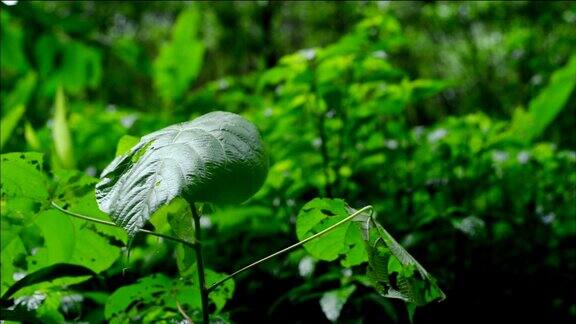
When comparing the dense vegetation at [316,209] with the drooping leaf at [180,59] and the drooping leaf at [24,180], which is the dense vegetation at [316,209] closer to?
the drooping leaf at [24,180]

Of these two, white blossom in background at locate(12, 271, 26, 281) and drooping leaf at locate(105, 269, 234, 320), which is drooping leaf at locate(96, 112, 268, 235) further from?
white blossom in background at locate(12, 271, 26, 281)

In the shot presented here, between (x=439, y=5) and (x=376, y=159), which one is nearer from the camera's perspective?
(x=376, y=159)

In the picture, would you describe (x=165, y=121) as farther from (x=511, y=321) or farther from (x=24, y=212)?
(x=511, y=321)

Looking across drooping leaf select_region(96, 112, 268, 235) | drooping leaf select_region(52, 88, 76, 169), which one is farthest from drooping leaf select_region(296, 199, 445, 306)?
drooping leaf select_region(52, 88, 76, 169)

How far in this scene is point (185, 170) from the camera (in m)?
0.62

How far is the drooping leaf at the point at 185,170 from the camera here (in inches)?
24.0

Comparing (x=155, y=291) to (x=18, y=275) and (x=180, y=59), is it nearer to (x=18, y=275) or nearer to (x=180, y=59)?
(x=18, y=275)

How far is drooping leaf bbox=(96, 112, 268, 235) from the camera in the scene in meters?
0.61

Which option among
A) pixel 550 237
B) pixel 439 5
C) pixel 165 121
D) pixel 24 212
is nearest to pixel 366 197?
pixel 550 237

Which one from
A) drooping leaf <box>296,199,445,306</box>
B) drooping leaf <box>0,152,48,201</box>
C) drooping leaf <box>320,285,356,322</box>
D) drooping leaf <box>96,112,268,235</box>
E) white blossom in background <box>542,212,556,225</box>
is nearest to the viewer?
drooping leaf <box>96,112,268,235</box>

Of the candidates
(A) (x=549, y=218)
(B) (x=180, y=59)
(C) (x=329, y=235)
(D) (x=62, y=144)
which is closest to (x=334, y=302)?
(C) (x=329, y=235)

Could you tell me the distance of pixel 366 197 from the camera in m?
1.67

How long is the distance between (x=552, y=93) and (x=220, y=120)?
150 centimetres

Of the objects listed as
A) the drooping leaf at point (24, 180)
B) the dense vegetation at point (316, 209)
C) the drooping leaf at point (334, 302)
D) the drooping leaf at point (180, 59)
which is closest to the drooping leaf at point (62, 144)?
the dense vegetation at point (316, 209)
